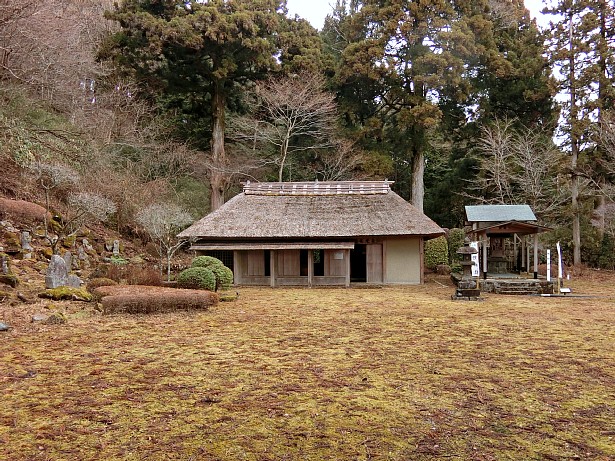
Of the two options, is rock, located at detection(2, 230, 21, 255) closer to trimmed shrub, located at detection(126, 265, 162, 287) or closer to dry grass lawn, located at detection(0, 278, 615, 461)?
trimmed shrub, located at detection(126, 265, 162, 287)

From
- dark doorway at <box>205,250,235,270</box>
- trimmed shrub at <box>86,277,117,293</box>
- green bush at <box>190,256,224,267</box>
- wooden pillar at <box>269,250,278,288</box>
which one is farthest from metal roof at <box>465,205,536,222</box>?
trimmed shrub at <box>86,277,117,293</box>

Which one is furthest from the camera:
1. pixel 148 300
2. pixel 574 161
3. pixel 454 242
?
pixel 454 242

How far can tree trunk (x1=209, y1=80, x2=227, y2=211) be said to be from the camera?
920 inches

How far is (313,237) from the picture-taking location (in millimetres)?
17453

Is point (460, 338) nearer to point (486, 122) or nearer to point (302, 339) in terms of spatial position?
point (302, 339)

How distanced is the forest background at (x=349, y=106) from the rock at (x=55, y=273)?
626 centimetres

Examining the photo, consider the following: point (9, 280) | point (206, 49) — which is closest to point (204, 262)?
point (9, 280)

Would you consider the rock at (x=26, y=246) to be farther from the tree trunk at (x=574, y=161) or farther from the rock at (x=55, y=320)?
the tree trunk at (x=574, y=161)

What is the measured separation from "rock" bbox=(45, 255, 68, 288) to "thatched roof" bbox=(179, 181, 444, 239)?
17.7 feet

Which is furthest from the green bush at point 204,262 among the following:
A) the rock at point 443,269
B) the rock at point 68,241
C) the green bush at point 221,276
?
the rock at point 443,269

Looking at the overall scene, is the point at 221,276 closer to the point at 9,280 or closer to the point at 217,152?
Result: the point at 9,280

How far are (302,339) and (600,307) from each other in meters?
8.53

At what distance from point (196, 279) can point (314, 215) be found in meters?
6.74

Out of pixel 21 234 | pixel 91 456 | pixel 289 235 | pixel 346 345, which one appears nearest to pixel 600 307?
pixel 346 345
